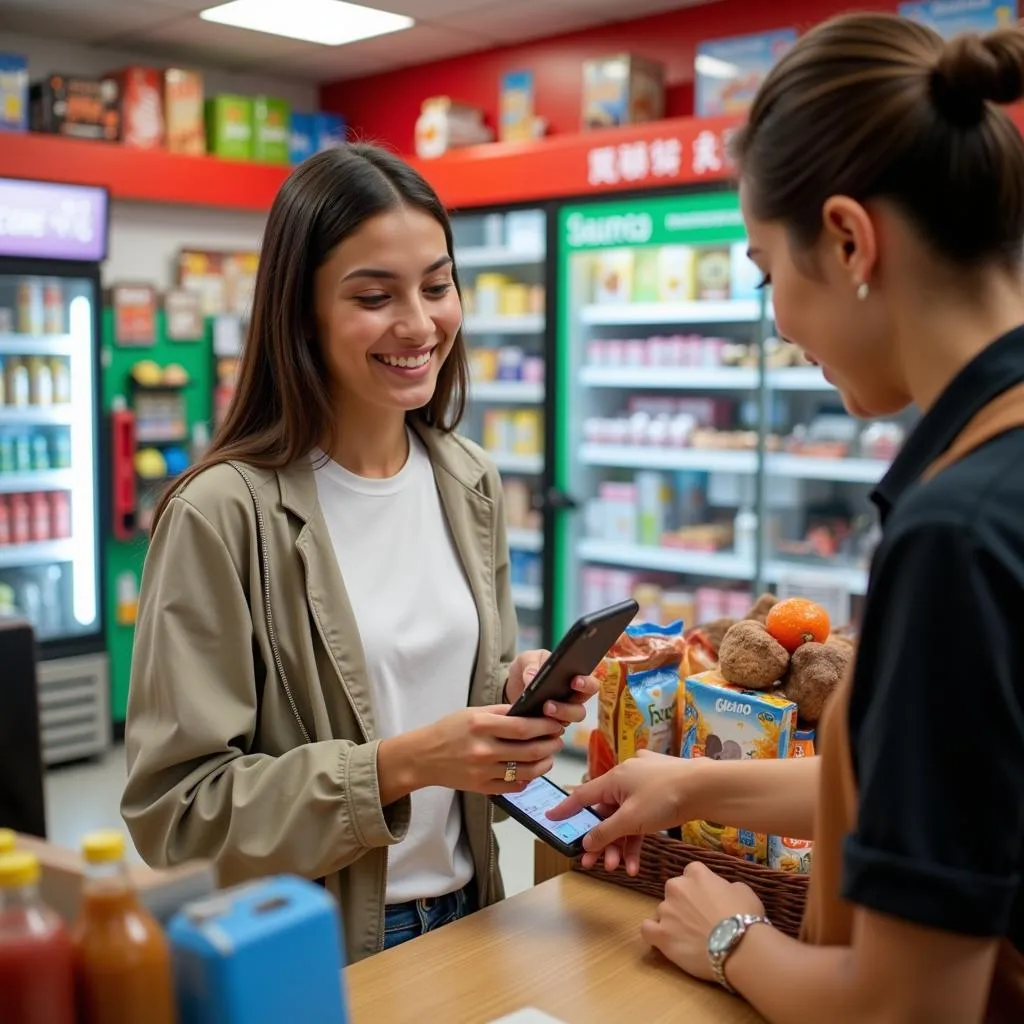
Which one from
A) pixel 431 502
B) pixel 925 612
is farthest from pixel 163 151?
pixel 925 612

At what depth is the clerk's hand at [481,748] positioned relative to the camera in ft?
5.04

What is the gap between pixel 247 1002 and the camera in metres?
0.77

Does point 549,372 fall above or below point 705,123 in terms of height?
below

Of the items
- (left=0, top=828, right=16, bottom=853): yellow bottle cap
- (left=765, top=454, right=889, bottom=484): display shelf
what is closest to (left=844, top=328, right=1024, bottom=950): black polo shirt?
(left=0, top=828, right=16, bottom=853): yellow bottle cap

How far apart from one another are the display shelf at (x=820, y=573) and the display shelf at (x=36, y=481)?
3217 mm

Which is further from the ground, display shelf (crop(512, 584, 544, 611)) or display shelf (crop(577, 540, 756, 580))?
display shelf (crop(577, 540, 756, 580))

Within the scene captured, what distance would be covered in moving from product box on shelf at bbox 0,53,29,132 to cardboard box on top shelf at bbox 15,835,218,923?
531cm

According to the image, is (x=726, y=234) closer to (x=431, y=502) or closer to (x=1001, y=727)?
(x=431, y=502)

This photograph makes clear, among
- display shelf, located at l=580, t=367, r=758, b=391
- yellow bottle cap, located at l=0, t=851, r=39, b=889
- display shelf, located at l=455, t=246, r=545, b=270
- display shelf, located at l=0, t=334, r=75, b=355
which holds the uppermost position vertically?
display shelf, located at l=455, t=246, r=545, b=270

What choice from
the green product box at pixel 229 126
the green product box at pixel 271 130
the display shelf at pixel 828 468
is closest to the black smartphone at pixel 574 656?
the display shelf at pixel 828 468

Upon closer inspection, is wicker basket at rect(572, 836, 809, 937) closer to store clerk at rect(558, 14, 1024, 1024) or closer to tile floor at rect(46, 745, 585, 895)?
store clerk at rect(558, 14, 1024, 1024)

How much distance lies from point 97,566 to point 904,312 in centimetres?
509

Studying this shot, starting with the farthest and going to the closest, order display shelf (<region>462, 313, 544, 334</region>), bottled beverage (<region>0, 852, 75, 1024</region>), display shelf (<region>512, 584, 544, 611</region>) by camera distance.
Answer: display shelf (<region>512, 584, 544, 611</region>) < display shelf (<region>462, 313, 544, 334</region>) < bottled beverage (<region>0, 852, 75, 1024</region>)

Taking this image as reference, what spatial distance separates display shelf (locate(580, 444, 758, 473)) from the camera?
16.5 ft
